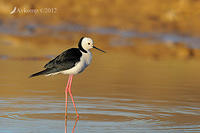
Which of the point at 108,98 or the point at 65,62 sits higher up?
the point at 65,62

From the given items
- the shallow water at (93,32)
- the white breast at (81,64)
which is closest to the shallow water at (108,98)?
the white breast at (81,64)

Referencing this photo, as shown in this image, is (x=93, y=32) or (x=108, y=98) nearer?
(x=108, y=98)

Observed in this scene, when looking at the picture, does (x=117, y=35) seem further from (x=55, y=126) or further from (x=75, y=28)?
(x=55, y=126)

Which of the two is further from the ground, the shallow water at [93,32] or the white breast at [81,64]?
the shallow water at [93,32]

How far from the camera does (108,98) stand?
904 cm

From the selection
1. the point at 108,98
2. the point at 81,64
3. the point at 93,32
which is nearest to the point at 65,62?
the point at 81,64

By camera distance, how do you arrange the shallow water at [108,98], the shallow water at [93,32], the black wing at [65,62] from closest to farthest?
the shallow water at [108,98], the black wing at [65,62], the shallow water at [93,32]

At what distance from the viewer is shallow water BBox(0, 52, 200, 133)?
7.00 meters

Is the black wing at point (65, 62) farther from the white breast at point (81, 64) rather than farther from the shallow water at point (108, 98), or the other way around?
the shallow water at point (108, 98)

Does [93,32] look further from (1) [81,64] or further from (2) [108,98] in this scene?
(1) [81,64]

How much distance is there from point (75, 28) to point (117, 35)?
59.4 inches

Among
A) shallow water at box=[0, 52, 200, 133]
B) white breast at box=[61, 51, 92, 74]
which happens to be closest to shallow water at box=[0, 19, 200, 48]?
shallow water at box=[0, 52, 200, 133]

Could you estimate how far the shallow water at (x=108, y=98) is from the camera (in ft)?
23.0

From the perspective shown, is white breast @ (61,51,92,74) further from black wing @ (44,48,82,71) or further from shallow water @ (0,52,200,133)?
shallow water @ (0,52,200,133)
